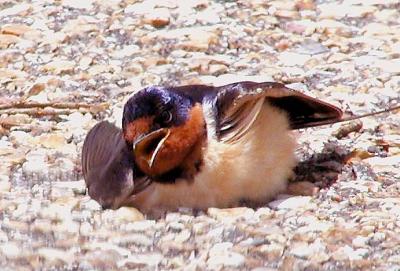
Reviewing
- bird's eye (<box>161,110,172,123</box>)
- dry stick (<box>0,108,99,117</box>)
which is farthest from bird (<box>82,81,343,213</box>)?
dry stick (<box>0,108,99,117</box>)

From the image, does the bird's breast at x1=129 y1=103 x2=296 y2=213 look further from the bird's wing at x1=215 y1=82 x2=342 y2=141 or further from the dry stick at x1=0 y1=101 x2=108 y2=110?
the dry stick at x1=0 y1=101 x2=108 y2=110

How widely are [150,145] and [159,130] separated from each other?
5 cm

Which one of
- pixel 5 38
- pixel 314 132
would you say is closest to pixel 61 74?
pixel 5 38

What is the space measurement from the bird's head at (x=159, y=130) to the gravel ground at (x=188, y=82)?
0.49ft

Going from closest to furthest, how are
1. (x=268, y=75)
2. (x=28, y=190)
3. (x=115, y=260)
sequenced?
(x=115, y=260)
(x=28, y=190)
(x=268, y=75)

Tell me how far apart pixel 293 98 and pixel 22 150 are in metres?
0.78

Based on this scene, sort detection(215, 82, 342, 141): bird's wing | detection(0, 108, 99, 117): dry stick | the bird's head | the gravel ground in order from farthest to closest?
detection(0, 108, 99, 117): dry stick
detection(215, 82, 342, 141): bird's wing
the bird's head
the gravel ground

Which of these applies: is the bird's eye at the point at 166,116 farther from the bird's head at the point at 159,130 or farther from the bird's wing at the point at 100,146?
the bird's wing at the point at 100,146

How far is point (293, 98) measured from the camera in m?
3.35

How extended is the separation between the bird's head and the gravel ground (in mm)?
150

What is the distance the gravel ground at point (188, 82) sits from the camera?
2.91m

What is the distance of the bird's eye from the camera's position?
303 cm

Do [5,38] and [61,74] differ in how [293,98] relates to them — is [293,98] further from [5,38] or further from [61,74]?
[5,38]

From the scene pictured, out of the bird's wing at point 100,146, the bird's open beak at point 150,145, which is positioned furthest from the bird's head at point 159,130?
the bird's wing at point 100,146
